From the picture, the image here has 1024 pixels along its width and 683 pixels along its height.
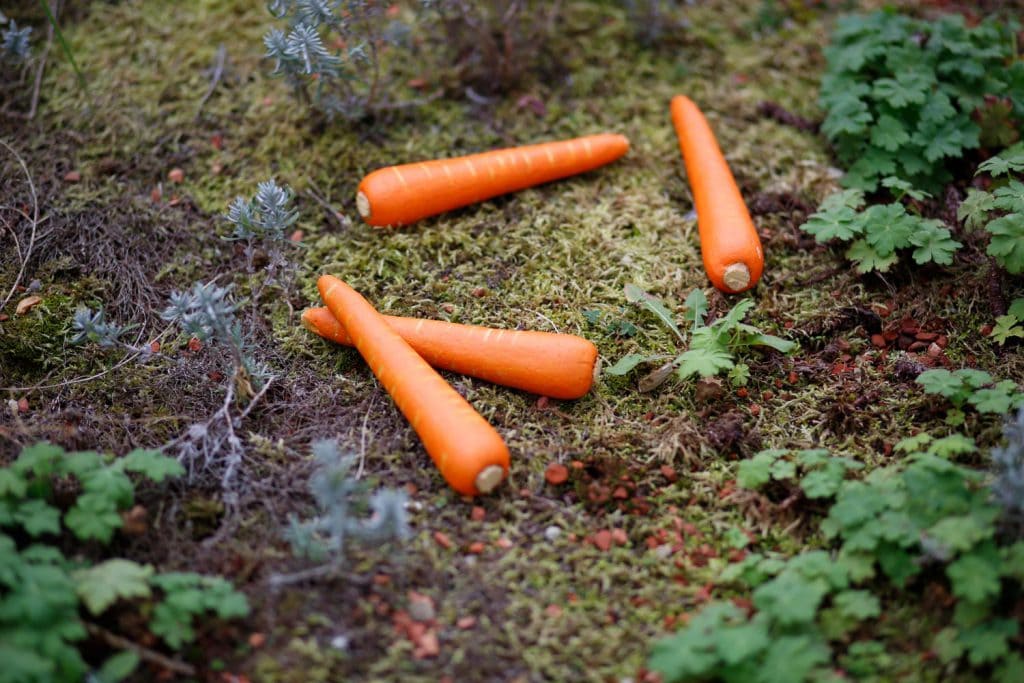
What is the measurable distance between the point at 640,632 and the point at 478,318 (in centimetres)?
145

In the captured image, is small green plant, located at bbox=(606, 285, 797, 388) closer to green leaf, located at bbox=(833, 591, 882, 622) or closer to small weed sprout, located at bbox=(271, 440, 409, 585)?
green leaf, located at bbox=(833, 591, 882, 622)

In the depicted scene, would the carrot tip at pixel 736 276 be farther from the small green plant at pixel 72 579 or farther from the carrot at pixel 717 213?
the small green plant at pixel 72 579

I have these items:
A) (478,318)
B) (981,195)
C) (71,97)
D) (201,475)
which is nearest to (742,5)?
(981,195)

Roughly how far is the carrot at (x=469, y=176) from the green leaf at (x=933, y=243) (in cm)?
141

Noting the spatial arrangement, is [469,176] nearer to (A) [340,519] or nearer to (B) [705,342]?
(B) [705,342]

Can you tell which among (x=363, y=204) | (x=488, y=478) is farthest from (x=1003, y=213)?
(x=363, y=204)

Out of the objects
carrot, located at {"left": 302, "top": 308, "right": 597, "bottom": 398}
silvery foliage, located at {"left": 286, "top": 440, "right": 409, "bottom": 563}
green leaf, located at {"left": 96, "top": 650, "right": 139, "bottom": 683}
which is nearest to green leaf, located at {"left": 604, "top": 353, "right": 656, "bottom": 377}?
carrot, located at {"left": 302, "top": 308, "right": 597, "bottom": 398}

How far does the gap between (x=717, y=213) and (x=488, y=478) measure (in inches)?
66.0

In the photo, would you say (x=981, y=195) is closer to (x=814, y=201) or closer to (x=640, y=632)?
(x=814, y=201)

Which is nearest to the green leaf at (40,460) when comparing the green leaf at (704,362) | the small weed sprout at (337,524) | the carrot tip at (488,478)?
the small weed sprout at (337,524)

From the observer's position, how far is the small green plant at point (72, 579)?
220cm

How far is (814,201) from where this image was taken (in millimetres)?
3928

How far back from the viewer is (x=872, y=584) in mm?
2588

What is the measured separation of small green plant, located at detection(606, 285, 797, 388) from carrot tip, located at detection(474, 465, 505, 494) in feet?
2.21
